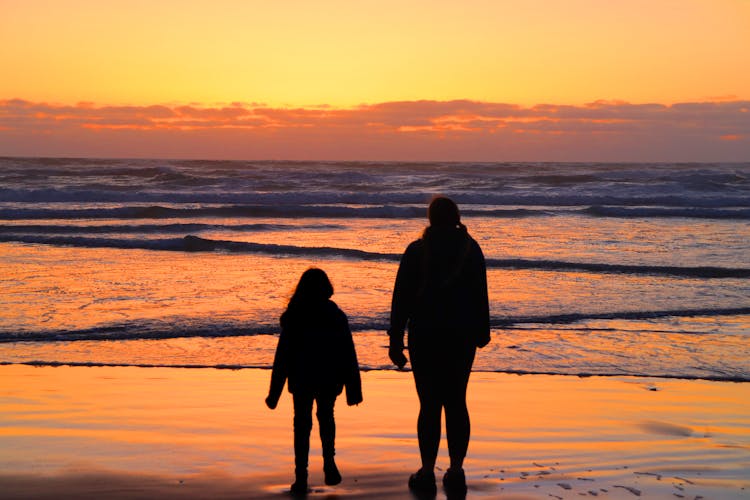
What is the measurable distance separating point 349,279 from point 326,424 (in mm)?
9964

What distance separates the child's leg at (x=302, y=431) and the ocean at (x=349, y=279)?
64cm

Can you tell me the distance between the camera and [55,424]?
6.42 m

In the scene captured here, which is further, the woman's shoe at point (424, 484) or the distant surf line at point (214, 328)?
the distant surf line at point (214, 328)

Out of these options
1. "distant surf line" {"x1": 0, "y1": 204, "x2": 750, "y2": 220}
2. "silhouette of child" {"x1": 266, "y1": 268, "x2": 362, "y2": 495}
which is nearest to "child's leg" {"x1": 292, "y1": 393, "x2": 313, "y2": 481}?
"silhouette of child" {"x1": 266, "y1": 268, "x2": 362, "y2": 495}

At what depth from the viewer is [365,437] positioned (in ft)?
20.4

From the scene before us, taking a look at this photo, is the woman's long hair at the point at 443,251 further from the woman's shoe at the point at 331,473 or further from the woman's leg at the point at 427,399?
the woman's shoe at the point at 331,473

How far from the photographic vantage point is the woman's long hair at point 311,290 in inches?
197

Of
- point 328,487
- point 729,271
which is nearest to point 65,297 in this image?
point 328,487

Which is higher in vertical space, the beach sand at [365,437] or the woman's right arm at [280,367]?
the woman's right arm at [280,367]

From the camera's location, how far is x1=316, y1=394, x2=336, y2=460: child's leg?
201 inches

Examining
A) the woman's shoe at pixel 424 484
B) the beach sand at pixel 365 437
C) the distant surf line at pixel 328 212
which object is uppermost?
the woman's shoe at pixel 424 484

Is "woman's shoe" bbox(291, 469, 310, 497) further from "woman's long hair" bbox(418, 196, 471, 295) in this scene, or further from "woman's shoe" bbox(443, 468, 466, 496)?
"woman's long hair" bbox(418, 196, 471, 295)

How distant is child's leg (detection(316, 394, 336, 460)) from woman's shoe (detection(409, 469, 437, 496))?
510 millimetres

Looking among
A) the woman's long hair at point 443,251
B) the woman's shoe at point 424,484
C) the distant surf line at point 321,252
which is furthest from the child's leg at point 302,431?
the distant surf line at point 321,252
